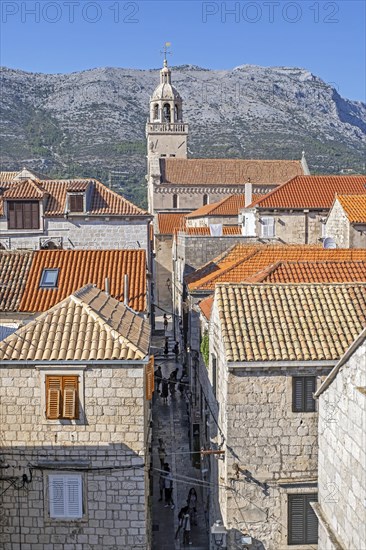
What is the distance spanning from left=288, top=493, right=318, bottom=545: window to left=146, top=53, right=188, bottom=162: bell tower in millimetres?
64639

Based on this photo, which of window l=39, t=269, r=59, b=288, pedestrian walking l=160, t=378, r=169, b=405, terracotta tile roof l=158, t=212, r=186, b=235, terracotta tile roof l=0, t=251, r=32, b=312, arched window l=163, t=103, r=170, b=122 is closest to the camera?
terracotta tile roof l=0, t=251, r=32, b=312

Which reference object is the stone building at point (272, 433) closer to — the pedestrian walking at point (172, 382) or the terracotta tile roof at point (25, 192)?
the pedestrian walking at point (172, 382)

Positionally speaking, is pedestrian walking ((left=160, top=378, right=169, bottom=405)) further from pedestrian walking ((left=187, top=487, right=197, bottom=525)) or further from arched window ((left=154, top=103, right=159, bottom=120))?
arched window ((left=154, top=103, right=159, bottom=120))

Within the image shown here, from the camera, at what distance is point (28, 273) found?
23.4 metres

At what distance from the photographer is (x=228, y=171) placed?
68.0 meters

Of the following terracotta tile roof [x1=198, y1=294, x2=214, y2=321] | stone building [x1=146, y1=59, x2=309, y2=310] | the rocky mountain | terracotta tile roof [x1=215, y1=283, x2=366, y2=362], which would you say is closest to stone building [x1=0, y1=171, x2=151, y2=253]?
terracotta tile roof [x1=198, y1=294, x2=214, y2=321]

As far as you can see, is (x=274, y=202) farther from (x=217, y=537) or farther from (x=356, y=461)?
(x=356, y=461)

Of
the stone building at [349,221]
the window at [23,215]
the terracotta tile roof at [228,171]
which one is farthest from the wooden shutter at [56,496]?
the terracotta tile roof at [228,171]

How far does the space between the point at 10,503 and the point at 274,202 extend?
93.2 feet

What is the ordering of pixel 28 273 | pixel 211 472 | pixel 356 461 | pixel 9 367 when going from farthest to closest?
pixel 28 273 → pixel 211 472 → pixel 9 367 → pixel 356 461

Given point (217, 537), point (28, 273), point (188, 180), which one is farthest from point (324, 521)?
point (188, 180)

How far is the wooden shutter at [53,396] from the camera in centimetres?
1308

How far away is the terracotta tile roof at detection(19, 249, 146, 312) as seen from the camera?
2216 cm

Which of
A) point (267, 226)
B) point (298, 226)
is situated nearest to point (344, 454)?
→ point (267, 226)
